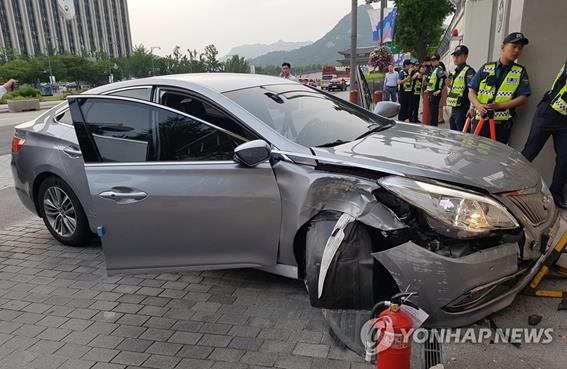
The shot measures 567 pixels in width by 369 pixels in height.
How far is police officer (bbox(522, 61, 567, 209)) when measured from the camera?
15.0 ft

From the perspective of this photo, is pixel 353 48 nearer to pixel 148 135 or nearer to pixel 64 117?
pixel 64 117

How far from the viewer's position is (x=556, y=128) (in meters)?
4.73

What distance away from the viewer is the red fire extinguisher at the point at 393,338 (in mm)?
2098

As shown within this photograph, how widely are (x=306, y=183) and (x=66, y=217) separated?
3.05 meters

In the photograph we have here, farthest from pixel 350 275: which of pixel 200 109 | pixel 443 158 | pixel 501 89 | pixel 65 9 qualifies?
pixel 65 9

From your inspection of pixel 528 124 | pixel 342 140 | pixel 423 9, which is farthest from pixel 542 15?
pixel 423 9

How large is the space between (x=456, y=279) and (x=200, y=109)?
83.4 inches

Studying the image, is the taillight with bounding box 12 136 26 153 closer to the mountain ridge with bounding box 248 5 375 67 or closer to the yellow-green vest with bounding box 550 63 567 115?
the yellow-green vest with bounding box 550 63 567 115

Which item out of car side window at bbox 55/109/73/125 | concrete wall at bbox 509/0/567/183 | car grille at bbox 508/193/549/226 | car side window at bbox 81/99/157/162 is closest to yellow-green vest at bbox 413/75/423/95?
concrete wall at bbox 509/0/567/183

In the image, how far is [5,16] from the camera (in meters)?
105

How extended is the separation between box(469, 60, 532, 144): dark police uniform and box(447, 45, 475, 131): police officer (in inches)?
50.8

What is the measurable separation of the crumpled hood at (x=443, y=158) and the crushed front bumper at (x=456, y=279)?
0.44 metres

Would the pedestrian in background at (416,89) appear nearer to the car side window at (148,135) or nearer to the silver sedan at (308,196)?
the silver sedan at (308,196)

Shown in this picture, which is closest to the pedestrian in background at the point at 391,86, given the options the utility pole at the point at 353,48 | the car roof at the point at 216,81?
the utility pole at the point at 353,48
